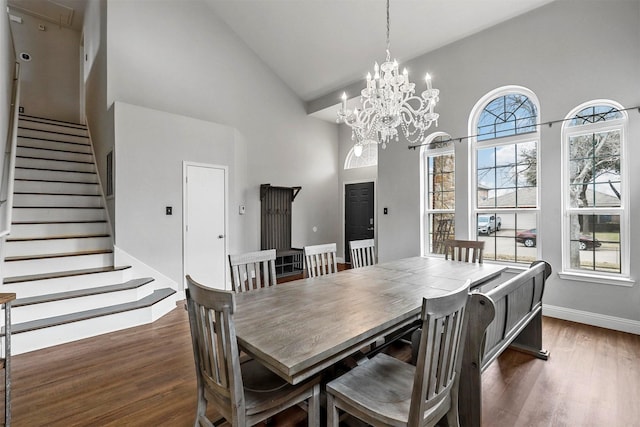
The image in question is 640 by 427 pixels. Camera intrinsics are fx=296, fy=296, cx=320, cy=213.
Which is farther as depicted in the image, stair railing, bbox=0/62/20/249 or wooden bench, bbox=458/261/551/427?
stair railing, bbox=0/62/20/249

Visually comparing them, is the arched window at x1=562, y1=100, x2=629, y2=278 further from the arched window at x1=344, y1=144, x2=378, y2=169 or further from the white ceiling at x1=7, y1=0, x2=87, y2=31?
the white ceiling at x1=7, y1=0, x2=87, y2=31

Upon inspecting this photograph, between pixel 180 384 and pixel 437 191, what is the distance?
430cm

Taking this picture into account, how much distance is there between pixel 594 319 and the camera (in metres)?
3.39

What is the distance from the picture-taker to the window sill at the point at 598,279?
3219 mm

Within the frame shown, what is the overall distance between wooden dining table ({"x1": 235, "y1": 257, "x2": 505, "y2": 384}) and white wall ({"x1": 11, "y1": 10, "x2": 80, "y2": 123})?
7581 mm

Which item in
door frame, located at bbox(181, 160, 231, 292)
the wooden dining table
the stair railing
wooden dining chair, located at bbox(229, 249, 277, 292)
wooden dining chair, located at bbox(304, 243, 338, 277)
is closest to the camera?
the wooden dining table

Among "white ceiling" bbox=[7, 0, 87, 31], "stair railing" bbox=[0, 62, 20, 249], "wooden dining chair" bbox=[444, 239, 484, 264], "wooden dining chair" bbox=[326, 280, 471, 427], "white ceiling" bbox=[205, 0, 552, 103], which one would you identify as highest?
"white ceiling" bbox=[7, 0, 87, 31]

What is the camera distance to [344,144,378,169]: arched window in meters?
7.00

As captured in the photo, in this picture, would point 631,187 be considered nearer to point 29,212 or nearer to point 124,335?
point 124,335

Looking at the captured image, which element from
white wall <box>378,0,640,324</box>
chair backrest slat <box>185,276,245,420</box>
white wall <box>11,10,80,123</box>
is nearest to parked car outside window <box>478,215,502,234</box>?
white wall <box>378,0,640,324</box>

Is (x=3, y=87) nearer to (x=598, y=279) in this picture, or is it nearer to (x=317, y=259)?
(x=317, y=259)

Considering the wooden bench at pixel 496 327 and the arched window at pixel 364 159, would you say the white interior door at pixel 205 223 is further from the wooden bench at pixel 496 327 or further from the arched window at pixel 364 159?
the wooden bench at pixel 496 327

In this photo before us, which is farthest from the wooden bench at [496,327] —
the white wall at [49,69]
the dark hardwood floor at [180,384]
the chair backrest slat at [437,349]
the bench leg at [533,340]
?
the white wall at [49,69]

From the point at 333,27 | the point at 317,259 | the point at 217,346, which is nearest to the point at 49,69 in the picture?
the point at 333,27
